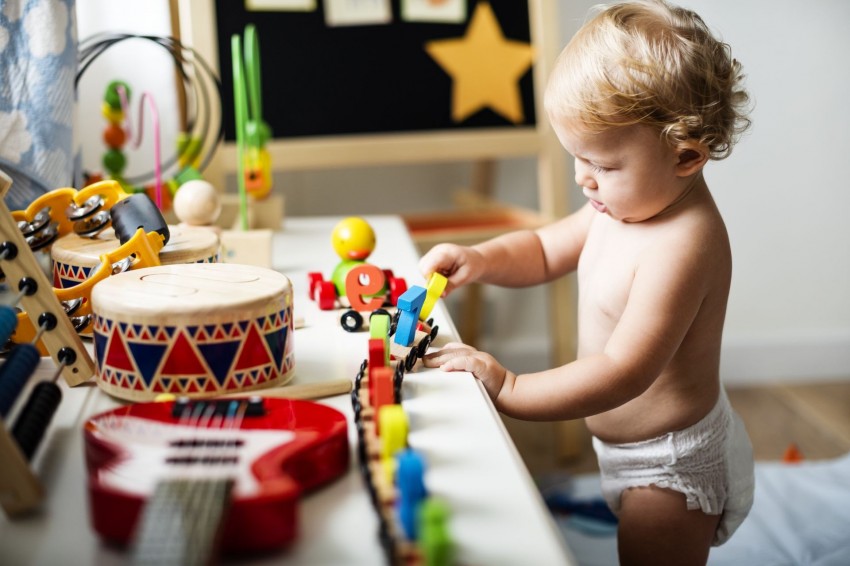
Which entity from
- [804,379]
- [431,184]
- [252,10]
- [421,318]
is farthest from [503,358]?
[421,318]

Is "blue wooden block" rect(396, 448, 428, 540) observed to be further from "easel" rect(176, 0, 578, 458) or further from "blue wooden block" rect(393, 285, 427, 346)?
"easel" rect(176, 0, 578, 458)

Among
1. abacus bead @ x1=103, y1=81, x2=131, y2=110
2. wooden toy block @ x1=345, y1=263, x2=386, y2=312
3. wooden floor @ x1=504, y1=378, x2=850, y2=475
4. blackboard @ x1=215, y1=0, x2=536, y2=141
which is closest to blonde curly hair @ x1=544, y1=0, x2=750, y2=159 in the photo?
wooden toy block @ x1=345, y1=263, x2=386, y2=312

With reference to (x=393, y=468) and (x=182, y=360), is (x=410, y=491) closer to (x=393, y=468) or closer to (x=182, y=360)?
(x=393, y=468)

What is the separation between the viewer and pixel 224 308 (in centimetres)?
67

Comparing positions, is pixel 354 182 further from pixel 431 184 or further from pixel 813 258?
pixel 813 258

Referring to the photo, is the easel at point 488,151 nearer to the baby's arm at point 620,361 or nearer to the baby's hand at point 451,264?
the baby's hand at point 451,264

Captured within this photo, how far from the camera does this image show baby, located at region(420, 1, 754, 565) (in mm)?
838

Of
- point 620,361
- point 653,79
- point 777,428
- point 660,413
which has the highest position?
point 653,79

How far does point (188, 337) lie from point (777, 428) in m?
1.96

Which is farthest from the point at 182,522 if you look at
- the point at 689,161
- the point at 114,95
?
the point at 114,95

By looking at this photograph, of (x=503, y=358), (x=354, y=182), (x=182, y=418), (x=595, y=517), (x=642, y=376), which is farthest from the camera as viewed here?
(x=503, y=358)

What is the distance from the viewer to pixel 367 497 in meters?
0.55

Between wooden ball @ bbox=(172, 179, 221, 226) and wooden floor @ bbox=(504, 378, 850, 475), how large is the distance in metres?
1.22

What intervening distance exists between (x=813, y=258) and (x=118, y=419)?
2.41 meters
